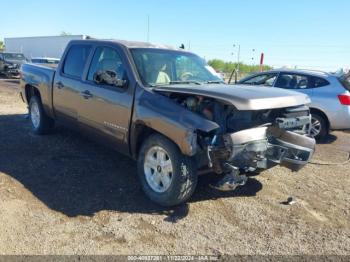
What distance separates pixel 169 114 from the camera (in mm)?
4055

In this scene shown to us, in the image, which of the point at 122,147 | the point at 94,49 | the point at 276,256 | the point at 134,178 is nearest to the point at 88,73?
the point at 94,49

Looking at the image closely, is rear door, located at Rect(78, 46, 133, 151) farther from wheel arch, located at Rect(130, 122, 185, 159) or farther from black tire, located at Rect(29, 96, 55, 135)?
black tire, located at Rect(29, 96, 55, 135)

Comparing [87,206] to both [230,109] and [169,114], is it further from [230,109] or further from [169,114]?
[230,109]

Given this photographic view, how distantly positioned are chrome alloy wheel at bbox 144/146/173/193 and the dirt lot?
0.26m

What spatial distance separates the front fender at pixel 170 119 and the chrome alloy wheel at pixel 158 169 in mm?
313

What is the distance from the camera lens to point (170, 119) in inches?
158

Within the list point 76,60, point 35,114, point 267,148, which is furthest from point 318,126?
point 35,114

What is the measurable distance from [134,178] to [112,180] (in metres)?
0.32

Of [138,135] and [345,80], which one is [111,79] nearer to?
[138,135]

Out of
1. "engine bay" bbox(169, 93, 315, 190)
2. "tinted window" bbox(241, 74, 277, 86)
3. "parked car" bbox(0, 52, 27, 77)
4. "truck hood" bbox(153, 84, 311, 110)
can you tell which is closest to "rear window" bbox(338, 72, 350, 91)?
"tinted window" bbox(241, 74, 277, 86)

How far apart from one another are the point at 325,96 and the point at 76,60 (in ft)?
17.8

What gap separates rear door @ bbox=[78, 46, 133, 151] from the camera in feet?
15.5

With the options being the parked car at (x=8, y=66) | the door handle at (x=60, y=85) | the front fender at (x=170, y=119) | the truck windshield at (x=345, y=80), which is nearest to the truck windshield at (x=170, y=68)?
the front fender at (x=170, y=119)

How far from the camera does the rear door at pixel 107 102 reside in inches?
186
